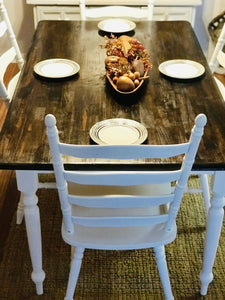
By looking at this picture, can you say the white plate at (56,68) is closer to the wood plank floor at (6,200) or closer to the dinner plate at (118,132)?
the dinner plate at (118,132)

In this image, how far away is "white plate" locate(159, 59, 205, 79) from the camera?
1.87 m

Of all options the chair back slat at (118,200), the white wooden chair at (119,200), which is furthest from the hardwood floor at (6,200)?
the chair back slat at (118,200)

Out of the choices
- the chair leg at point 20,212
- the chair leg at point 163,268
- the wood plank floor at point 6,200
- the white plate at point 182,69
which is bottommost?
the wood plank floor at point 6,200

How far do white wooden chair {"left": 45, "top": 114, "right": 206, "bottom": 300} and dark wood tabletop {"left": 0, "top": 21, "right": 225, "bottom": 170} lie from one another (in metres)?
0.11

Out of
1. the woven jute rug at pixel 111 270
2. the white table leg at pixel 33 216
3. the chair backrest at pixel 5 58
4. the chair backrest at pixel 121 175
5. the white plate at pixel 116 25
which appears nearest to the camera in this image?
the chair backrest at pixel 121 175

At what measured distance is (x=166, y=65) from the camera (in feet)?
6.38

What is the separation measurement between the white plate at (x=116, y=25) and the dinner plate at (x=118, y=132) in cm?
86

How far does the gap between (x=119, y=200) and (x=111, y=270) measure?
2.23 ft

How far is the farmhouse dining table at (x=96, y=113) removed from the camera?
1.40 metres

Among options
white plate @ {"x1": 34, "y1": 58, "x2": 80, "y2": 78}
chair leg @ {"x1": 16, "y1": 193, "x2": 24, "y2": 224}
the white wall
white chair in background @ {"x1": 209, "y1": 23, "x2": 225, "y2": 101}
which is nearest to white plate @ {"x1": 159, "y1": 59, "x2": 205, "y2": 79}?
white chair in background @ {"x1": 209, "y1": 23, "x2": 225, "y2": 101}

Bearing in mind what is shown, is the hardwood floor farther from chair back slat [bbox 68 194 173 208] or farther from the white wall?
the white wall

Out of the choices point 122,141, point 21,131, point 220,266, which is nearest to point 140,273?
point 220,266

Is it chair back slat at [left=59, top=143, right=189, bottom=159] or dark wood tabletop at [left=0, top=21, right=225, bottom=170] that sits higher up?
chair back slat at [left=59, top=143, right=189, bottom=159]

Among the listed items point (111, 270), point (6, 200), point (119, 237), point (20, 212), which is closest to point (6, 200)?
point (6, 200)
